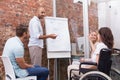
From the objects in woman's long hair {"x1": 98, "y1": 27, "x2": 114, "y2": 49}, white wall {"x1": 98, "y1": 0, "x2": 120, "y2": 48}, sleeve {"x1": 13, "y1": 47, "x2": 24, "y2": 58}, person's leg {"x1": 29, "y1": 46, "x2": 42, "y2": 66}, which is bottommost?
person's leg {"x1": 29, "y1": 46, "x2": 42, "y2": 66}

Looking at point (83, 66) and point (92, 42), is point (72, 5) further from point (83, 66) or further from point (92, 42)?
point (83, 66)

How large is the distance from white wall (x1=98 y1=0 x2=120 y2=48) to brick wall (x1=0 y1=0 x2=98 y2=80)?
15 centimetres

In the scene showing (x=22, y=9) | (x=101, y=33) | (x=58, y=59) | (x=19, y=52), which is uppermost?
(x=22, y=9)

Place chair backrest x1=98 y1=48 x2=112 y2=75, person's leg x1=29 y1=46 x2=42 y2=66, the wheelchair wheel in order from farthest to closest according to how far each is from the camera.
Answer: person's leg x1=29 y1=46 x2=42 y2=66
chair backrest x1=98 y1=48 x2=112 y2=75
the wheelchair wheel

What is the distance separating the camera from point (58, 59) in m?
5.98

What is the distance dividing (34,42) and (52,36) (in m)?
0.38

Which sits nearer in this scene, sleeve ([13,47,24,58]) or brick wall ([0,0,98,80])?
sleeve ([13,47,24,58])

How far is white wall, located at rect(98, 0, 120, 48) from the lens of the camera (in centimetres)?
506

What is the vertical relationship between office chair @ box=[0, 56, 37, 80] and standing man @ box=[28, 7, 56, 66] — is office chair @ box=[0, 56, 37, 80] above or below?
below

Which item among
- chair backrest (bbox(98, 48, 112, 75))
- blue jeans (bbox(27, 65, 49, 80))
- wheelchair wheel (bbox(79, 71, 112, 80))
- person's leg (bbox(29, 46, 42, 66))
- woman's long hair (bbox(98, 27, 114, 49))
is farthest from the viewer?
person's leg (bbox(29, 46, 42, 66))

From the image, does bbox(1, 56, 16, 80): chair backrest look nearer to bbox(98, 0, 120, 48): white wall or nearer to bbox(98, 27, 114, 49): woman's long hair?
bbox(98, 27, 114, 49): woman's long hair

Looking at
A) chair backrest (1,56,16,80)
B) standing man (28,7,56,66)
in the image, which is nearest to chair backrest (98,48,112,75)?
chair backrest (1,56,16,80)

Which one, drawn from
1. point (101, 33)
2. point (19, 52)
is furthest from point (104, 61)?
point (19, 52)

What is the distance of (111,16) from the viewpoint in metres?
5.18
